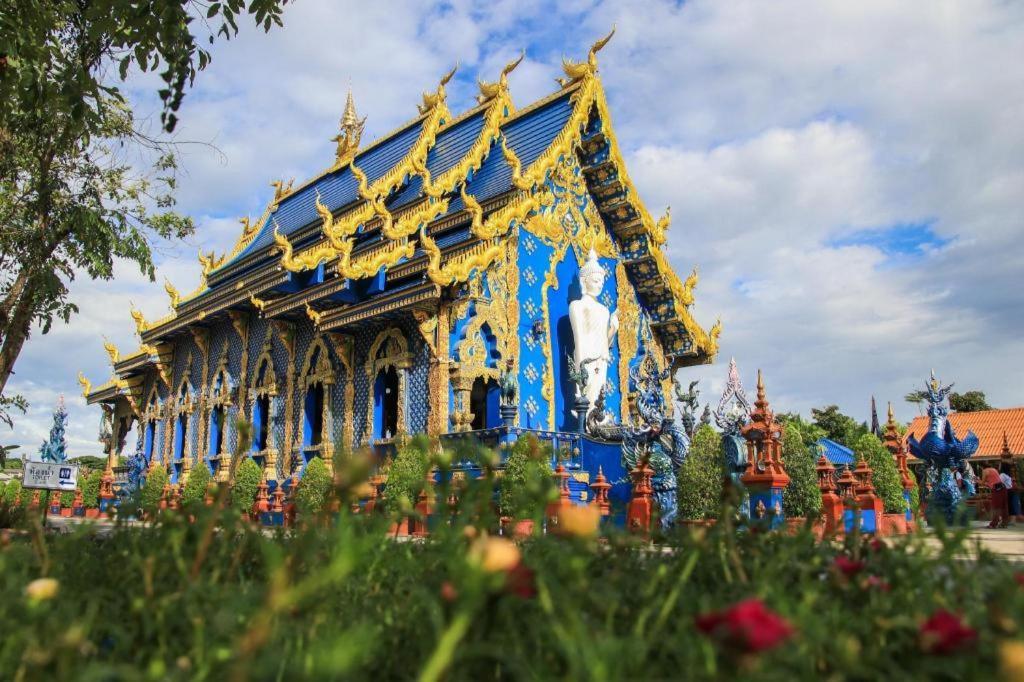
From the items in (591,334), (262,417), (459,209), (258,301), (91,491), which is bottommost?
(91,491)

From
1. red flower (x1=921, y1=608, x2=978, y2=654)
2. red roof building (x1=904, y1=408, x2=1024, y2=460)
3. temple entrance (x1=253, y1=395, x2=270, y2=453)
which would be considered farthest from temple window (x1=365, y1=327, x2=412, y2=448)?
red roof building (x1=904, y1=408, x2=1024, y2=460)

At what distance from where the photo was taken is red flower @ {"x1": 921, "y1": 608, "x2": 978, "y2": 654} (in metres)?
1.26

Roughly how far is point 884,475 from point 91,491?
1800 centimetres

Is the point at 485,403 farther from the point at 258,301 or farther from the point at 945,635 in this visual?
the point at 945,635

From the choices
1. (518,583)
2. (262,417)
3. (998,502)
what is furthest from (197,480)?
(518,583)

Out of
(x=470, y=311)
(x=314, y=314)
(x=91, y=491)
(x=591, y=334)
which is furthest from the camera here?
(x=91, y=491)

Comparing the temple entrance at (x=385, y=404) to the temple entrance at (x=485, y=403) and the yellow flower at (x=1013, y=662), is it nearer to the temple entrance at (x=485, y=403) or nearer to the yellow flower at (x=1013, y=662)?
the temple entrance at (x=485, y=403)

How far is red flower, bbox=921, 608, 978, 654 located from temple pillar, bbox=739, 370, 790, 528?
785 cm

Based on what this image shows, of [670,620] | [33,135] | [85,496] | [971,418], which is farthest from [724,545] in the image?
[971,418]

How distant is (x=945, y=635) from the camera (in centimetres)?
128

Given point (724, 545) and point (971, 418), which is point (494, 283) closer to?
point (724, 545)

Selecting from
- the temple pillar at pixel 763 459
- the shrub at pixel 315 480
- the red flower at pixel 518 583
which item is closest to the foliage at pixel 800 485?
the temple pillar at pixel 763 459

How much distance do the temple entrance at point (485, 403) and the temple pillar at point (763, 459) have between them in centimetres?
441

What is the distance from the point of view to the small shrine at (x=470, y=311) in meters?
12.6
